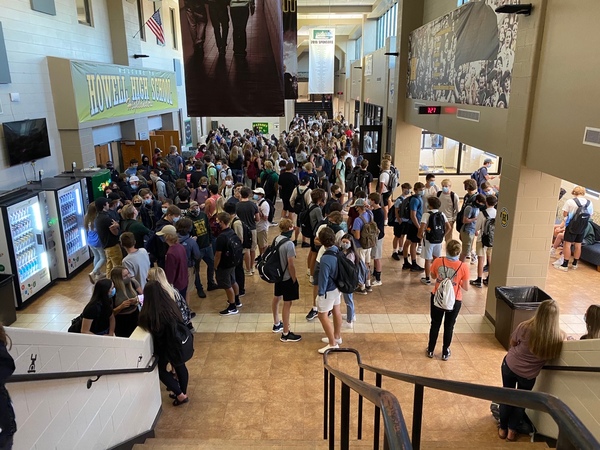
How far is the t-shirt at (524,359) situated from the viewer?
4.31 meters

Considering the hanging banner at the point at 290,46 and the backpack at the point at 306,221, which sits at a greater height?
the hanging banner at the point at 290,46

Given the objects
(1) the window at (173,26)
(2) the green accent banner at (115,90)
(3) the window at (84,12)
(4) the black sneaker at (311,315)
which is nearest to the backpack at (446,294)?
(4) the black sneaker at (311,315)

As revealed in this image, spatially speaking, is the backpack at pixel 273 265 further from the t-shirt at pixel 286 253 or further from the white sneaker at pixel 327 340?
the white sneaker at pixel 327 340

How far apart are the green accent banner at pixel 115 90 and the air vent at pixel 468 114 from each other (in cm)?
832

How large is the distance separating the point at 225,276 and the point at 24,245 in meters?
3.69

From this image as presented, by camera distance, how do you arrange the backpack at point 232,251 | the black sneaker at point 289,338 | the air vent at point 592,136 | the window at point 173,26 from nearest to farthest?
the air vent at point 592,136 < the black sneaker at point 289,338 < the backpack at point 232,251 < the window at point 173,26

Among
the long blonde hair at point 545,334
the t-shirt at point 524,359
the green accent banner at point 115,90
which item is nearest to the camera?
the long blonde hair at point 545,334

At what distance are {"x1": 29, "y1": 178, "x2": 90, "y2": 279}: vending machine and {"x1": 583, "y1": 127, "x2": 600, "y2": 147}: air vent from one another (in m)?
8.32

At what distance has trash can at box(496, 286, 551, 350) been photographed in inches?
243

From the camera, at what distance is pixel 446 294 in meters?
5.64

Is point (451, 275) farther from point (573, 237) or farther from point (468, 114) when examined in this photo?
point (573, 237)

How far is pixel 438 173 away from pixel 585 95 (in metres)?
10.9

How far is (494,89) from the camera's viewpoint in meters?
7.38

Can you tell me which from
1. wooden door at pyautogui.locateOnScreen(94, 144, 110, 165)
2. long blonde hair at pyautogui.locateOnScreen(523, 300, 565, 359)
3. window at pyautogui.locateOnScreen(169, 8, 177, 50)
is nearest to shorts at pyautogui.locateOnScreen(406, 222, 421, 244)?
long blonde hair at pyautogui.locateOnScreen(523, 300, 565, 359)
